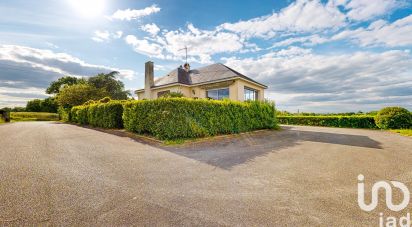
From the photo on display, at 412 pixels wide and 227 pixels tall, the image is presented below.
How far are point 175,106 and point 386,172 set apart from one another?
7.61 metres

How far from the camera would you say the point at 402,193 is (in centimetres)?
360

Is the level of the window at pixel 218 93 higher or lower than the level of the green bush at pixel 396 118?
higher

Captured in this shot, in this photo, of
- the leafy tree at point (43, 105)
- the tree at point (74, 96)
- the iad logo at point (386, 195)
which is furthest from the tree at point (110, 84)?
the iad logo at point (386, 195)

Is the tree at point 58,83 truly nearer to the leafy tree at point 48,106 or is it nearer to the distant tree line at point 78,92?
the distant tree line at point 78,92

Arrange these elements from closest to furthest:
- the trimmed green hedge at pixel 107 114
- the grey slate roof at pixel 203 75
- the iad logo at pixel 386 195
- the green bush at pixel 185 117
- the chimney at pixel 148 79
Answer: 1. the iad logo at pixel 386 195
2. the green bush at pixel 185 117
3. the trimmed green hedge at pixel 107 114
4. the grey slate roof at pixel 203 75
5. the chimney at pixel 148 79

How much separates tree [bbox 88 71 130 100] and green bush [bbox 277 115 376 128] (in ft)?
132

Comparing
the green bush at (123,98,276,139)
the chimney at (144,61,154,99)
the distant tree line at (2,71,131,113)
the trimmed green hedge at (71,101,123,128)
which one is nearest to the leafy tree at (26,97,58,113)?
the distant tree line at (2,71,131,113)

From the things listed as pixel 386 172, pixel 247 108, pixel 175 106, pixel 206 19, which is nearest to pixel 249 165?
pixel 386 172

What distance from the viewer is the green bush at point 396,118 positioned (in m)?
16.7

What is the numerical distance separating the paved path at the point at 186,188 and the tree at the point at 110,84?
4494cm

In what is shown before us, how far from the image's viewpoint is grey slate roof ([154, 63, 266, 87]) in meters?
18.7

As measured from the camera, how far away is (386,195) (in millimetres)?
3525

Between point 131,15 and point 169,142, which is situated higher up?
point 131,15

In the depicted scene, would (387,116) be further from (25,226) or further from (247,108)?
(25,226)
